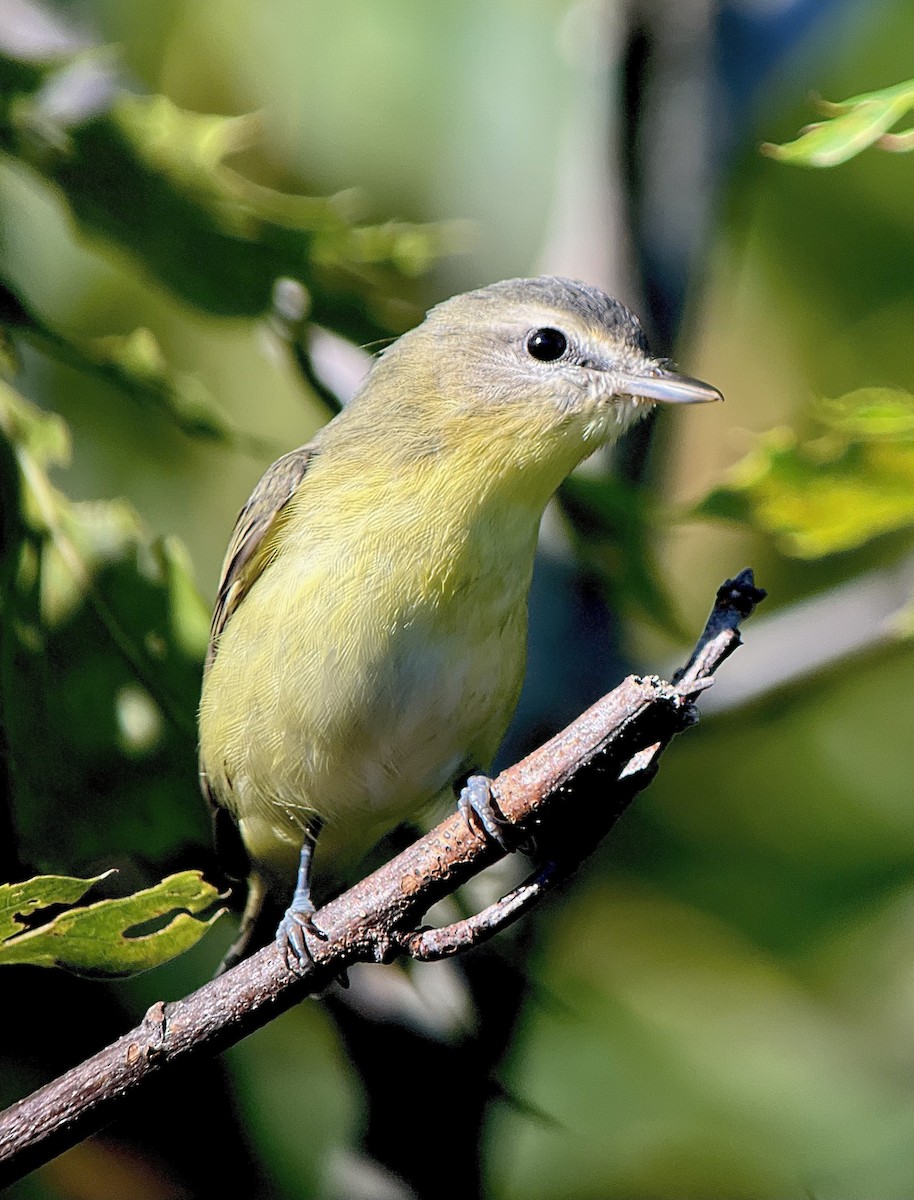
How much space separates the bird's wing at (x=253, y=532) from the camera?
3340 millimetres

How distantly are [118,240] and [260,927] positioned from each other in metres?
1.79

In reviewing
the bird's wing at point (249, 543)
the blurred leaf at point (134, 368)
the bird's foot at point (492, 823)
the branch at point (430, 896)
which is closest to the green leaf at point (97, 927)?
the branch at point (430, 896)

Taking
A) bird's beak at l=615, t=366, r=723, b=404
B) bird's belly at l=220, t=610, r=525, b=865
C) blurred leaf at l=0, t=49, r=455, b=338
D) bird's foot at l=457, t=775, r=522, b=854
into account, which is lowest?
bird's foot at l=457, t=775, r=522, b=854

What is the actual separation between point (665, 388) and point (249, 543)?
1.04 m

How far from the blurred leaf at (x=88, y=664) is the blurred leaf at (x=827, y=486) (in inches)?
49.2

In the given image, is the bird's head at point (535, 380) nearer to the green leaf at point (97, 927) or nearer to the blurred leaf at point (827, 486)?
the blurred leaf at point (827, 486)

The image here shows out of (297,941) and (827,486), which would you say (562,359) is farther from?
(297,941)

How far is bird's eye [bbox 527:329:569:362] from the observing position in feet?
10.8

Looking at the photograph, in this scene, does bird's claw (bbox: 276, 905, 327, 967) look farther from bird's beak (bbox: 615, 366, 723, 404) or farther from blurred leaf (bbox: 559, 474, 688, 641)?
bird's beak (bbox: 615, 366, 723, 404)

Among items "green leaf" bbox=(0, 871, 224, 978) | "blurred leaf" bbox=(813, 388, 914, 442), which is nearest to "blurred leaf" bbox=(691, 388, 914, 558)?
"blurred leaf" bbox=(813, 388, 914, 442)

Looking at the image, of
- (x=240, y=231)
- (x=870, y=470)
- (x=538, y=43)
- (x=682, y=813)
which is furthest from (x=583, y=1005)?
(x=538, y=43)

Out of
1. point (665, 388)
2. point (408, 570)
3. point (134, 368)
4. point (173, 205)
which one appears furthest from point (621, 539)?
point (173, 205)

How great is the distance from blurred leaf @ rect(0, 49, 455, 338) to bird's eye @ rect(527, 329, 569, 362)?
37 cm

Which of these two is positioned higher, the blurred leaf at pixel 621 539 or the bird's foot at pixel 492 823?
the blurred leaf at pixel 621 539
